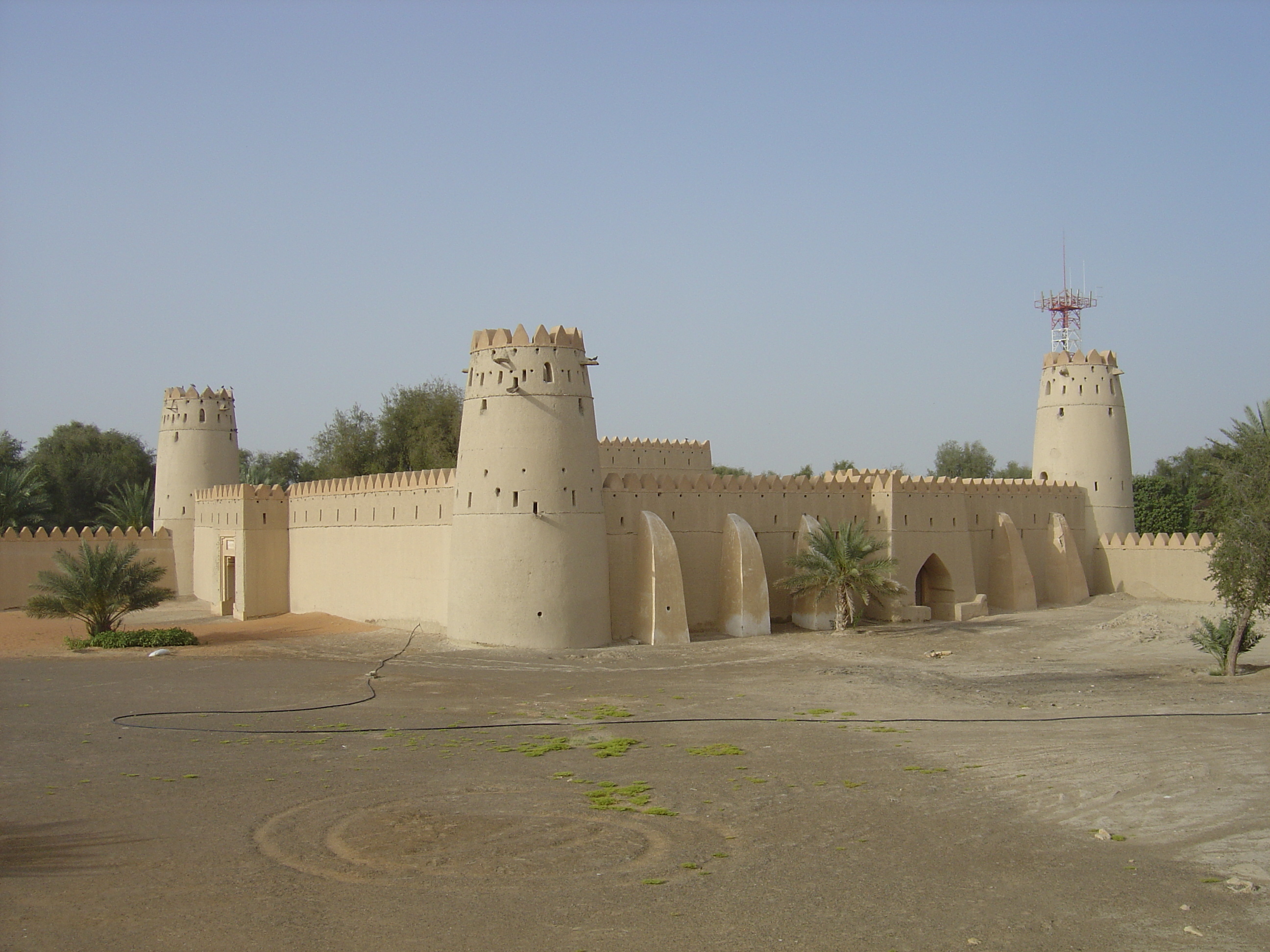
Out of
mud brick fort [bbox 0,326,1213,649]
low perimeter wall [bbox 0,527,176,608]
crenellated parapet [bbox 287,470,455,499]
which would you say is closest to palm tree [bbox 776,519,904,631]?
mud brick fort [bbox 0,326,1213,649]

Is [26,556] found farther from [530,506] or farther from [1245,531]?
[1245,531]

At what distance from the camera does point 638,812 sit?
30.1 ft

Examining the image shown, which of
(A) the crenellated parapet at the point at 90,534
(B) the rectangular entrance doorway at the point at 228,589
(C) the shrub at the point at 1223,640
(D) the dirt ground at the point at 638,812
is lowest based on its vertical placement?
(D) the dirt ground at the point at 638,812

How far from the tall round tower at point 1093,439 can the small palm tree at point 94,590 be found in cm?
2247

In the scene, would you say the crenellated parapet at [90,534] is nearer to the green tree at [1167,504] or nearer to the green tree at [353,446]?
the green tree at [353,446]

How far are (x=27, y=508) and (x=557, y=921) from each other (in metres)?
33.0

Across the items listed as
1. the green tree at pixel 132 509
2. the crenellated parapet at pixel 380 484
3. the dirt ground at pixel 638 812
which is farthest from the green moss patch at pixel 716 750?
the green tree at pixel 132 509

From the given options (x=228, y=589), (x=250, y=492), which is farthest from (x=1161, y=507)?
(x=228, y=589)

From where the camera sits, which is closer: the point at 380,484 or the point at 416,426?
the point at 380,484

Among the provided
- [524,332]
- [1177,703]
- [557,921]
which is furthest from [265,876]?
[524,332]

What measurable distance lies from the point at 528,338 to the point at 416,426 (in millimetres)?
22211

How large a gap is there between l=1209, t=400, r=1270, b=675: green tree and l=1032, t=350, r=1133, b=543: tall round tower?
1309 centimetres

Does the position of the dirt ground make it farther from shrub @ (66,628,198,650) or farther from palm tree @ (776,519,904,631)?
palm tree @ (776,519,904,631)

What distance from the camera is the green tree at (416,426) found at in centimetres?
4097
